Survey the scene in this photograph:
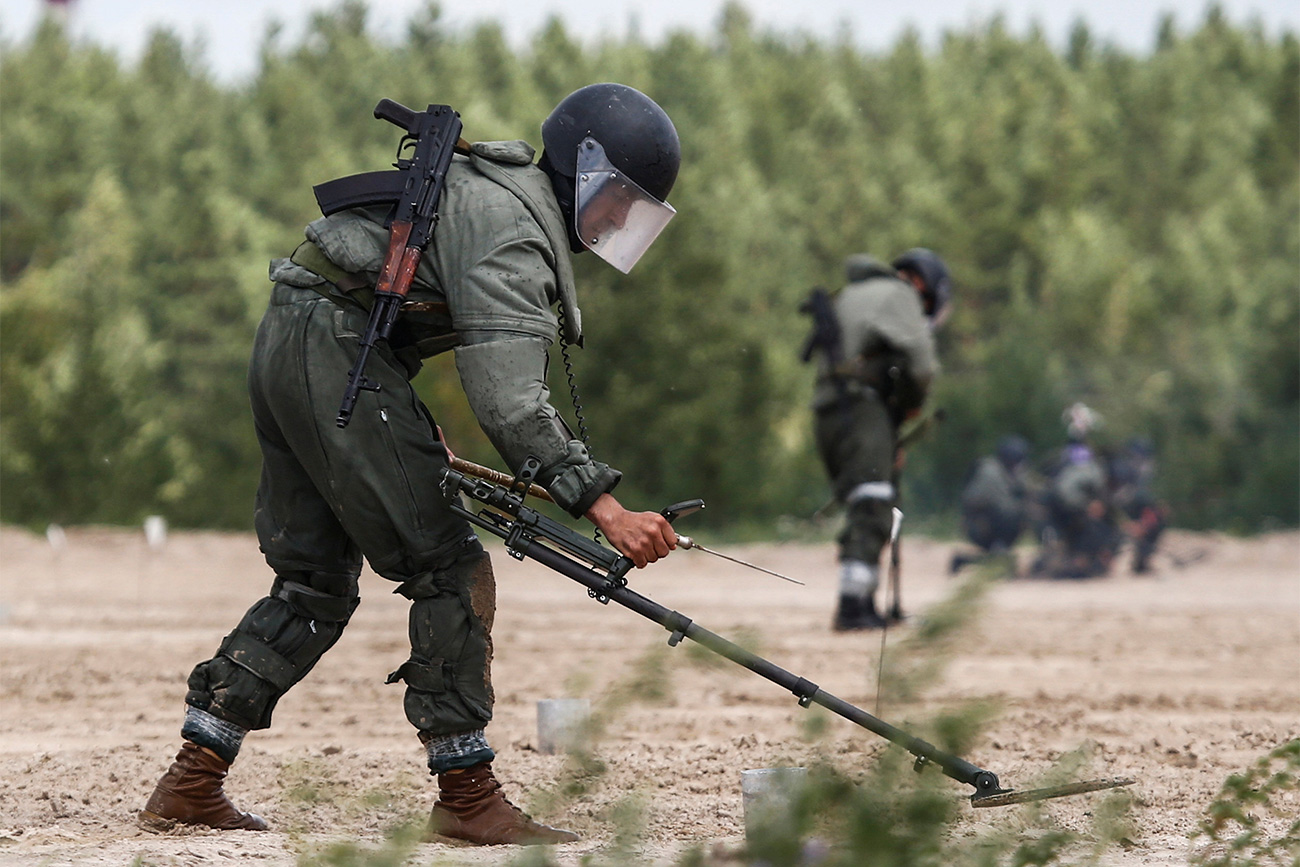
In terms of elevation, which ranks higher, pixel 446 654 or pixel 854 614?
pixel 854 614

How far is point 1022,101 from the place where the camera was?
37250mm

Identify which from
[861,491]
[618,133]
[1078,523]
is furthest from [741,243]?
[618,133]

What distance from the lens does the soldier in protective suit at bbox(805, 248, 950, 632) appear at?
909 centimetres

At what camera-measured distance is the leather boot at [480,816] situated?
12.8 ft

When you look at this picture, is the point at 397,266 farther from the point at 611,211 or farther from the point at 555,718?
the point at 555,718

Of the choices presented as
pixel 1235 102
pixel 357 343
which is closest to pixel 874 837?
pixel 357 343

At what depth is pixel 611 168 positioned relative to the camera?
403cm

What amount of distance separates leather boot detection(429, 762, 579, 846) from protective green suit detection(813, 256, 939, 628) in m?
5.27

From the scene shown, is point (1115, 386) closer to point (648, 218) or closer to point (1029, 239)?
Result: point (1029, 239)

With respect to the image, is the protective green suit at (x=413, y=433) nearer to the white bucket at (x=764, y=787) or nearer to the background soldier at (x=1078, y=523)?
the white bucket at (x=764, y=787)

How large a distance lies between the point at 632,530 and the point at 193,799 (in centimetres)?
124

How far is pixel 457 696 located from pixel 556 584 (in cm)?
935

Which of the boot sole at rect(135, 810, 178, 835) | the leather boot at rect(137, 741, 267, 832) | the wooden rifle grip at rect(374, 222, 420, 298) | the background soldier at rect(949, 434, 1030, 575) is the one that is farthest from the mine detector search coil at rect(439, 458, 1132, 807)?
the background soldier at rect(949, 434, 1030, 575)

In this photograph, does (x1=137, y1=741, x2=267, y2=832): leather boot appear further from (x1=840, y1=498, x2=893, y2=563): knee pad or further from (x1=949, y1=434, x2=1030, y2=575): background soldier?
(x1=949, y1=434, x2=1030, y2=575): background soldier
